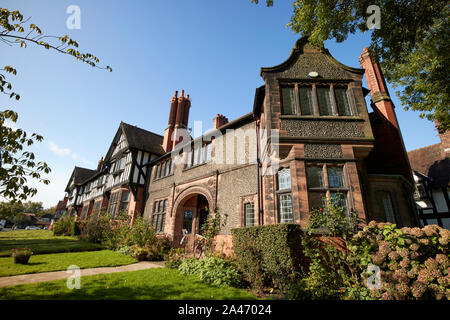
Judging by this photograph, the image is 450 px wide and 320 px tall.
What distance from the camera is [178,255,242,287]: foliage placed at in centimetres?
670

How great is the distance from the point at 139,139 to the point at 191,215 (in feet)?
33.3

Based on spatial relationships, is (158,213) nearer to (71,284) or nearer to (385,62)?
(71,284)

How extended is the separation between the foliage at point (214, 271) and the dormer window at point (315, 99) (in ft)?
20.2

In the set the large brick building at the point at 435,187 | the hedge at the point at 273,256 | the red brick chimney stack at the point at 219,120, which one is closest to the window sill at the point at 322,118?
the hedge at the point at 273,256

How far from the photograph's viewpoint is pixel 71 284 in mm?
6008

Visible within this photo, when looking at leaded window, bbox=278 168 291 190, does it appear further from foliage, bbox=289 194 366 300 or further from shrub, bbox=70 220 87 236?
shrub, bbox=70 220 87 236

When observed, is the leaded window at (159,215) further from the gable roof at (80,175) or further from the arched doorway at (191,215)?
the gable roof at (80,175)

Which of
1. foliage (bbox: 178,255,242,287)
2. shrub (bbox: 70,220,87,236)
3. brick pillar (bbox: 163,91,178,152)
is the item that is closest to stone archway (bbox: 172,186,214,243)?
foliage (bbox: 178,255,242,287)

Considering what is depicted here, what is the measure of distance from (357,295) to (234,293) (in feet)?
9.62

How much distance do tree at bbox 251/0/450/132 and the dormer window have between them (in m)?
1.67

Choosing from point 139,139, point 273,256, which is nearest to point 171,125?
point 139,139

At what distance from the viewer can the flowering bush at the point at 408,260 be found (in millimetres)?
4043

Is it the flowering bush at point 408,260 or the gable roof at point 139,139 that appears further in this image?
the gable roof at point 139,139
